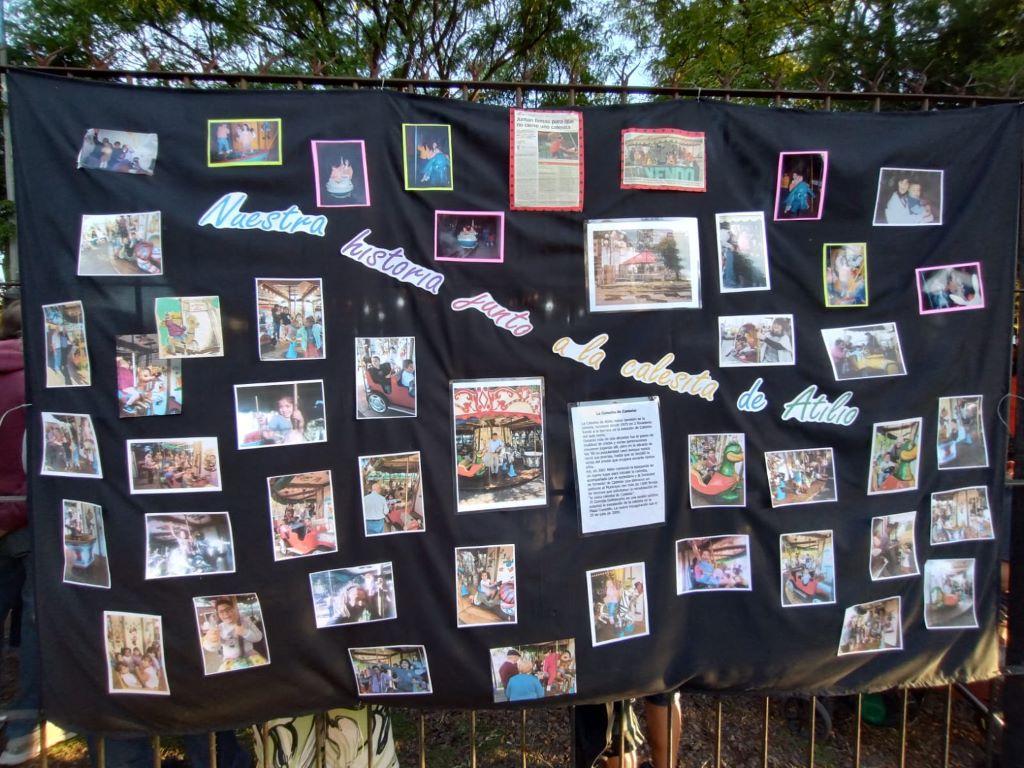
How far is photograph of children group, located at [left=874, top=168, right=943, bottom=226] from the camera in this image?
2.21 m

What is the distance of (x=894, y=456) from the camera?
2246mm

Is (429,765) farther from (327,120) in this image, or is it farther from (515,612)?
(327,120)

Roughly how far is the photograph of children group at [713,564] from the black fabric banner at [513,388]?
11 millimetres

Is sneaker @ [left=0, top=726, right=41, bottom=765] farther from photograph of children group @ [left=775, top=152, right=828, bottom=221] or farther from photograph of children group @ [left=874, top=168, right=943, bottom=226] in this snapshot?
photograph of children group @ [left=874, top=168, right=943, bottom=226]

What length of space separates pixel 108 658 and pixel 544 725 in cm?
213

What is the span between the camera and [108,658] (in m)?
1.99

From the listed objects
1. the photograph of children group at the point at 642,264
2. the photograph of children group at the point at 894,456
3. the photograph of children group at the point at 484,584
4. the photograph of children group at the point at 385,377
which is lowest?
the photograph of children group at the point at 484,584

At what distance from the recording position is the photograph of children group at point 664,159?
6.88 ft

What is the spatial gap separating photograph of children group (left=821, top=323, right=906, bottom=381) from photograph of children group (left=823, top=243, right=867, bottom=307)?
0.11m

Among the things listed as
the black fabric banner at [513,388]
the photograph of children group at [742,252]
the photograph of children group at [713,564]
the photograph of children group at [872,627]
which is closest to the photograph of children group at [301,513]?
the black fabric banner at [513,388]

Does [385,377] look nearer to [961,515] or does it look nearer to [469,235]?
[469,235]

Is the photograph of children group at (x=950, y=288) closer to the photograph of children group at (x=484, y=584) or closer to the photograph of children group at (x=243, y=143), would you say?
the photograph of children group at (x=484, y=584)

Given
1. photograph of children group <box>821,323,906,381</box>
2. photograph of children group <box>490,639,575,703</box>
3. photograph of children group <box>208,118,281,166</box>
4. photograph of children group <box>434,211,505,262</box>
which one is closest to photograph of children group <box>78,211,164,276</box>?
photograph of children group <box>208,118,281,166</box>

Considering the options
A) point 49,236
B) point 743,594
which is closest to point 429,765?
point 743,594
